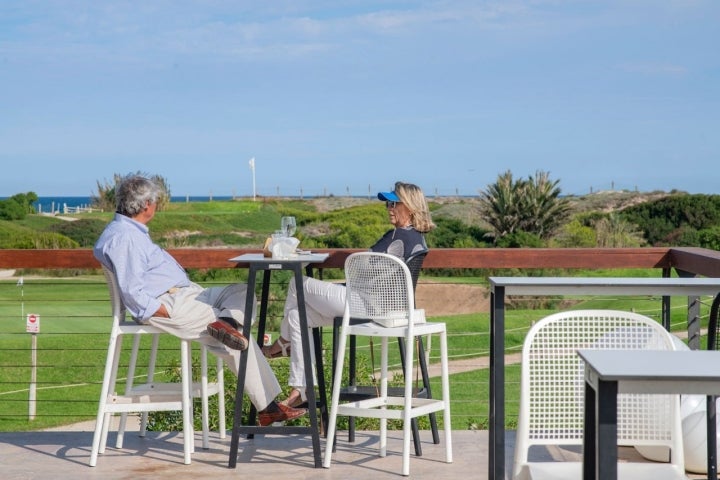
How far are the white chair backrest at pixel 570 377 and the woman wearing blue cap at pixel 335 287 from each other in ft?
4.39

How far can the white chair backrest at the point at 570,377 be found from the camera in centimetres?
277

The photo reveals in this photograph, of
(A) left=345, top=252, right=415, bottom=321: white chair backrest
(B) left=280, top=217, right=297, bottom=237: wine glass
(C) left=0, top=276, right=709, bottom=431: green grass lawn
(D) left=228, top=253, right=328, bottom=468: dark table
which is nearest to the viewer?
(A) left=345, top=252, right=415, bottom=321: white chair backrest

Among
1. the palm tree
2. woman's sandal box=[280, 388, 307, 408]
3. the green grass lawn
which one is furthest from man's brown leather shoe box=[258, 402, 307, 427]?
the palm tree

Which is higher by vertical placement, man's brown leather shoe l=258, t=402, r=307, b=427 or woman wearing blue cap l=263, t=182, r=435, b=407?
woman wearing blue cap l=263, t=182, r=435, b=407

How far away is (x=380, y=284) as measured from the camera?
404 cm

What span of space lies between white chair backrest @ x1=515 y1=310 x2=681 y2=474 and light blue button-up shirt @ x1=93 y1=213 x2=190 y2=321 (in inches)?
70.1

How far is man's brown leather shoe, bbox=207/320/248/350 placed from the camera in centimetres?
409

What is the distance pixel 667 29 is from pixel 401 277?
4059cm

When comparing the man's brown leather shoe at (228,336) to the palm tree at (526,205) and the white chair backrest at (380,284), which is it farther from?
the palm tree at (526,205)

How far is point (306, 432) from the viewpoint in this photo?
4.18m

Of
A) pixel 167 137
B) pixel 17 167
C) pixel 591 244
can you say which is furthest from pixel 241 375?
pixel 167 137

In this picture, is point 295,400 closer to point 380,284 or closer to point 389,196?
point 380,284

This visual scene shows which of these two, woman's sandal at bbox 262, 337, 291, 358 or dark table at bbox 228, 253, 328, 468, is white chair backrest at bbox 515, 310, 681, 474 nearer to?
dark table at bbox 228, 253, 328, 468

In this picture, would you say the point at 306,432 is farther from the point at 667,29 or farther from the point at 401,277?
the point at 667,29
